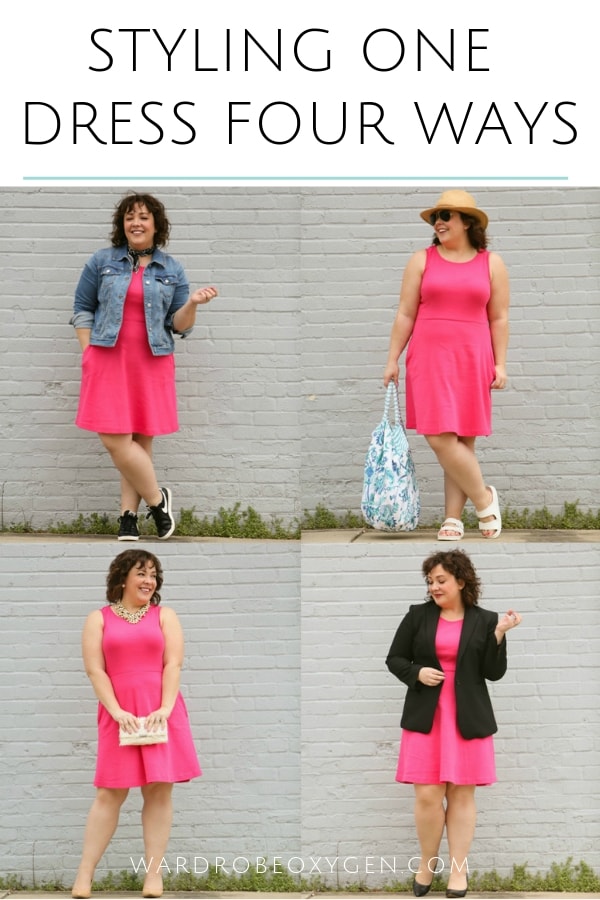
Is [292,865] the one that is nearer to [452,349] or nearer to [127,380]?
[127,380]

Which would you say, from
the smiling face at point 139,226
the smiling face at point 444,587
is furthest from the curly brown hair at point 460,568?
the smiling face at point 139,226

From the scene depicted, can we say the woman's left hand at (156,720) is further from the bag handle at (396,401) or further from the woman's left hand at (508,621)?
the bag handle at (396,401)

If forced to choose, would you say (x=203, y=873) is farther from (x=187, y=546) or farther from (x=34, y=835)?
(x=187, y=546)

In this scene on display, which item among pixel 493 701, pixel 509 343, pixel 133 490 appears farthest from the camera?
pixel 509 343

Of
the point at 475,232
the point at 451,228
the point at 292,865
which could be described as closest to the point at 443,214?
the point at 451,228

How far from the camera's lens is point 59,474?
733 cm

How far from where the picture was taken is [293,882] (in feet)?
22.2

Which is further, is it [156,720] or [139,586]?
[139,586]

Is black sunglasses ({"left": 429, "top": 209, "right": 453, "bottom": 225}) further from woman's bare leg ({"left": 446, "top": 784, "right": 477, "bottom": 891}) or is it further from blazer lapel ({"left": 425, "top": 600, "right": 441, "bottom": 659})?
woman's bare leg ({"left": 446, "top": 784, "right": 477, "bottom": 891})

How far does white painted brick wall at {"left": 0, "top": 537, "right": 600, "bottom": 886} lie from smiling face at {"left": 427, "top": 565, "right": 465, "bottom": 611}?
0.52 m

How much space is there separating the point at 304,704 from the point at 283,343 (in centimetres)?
207

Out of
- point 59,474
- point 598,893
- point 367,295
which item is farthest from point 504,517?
point 59,474

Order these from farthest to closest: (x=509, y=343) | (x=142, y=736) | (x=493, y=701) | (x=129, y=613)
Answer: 1. (x=509, y=343)
2. (x=493, y=701)
3. (x=129, y=613)
4. (x=142, y=736)

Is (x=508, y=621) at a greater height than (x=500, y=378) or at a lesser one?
lesser
